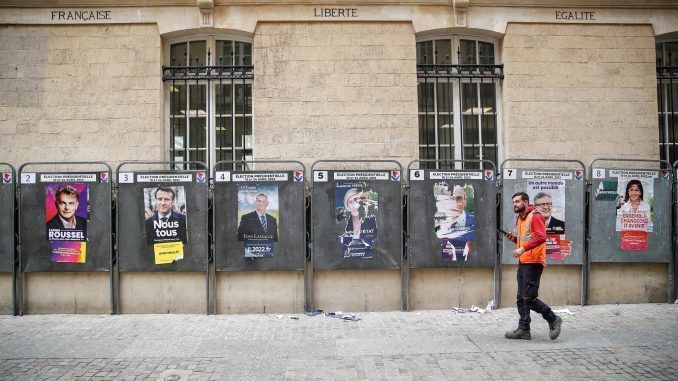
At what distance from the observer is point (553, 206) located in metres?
8.12

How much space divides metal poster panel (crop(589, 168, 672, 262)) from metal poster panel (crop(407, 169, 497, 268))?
1844mm

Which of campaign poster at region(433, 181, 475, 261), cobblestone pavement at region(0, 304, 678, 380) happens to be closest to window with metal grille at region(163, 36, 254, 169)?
cobblestone pavement at region(0, 304, 678, 380)

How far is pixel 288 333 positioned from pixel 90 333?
9.21ft

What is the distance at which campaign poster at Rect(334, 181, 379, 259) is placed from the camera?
7.93 m

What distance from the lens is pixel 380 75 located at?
8.41 m

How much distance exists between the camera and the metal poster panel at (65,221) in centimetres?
794

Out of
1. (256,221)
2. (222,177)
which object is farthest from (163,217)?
(256,221)

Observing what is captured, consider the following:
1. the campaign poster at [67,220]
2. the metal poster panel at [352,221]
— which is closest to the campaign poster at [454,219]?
the metal poster panel at [352,221]

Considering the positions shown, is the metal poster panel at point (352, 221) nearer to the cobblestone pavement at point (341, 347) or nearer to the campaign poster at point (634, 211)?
the cobblestone pavement at point (341, 347)

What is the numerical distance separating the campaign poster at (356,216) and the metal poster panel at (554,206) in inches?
85.2

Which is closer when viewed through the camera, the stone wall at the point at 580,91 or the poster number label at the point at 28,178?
the poster number label at the point at 28,178

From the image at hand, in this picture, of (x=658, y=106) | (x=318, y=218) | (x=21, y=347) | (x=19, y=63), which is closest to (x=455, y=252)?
(x=318, y=218)

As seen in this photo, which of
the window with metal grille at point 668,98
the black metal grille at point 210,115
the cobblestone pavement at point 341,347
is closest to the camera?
the cobblestone pavement at point 341,347

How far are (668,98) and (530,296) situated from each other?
560 centimetres
